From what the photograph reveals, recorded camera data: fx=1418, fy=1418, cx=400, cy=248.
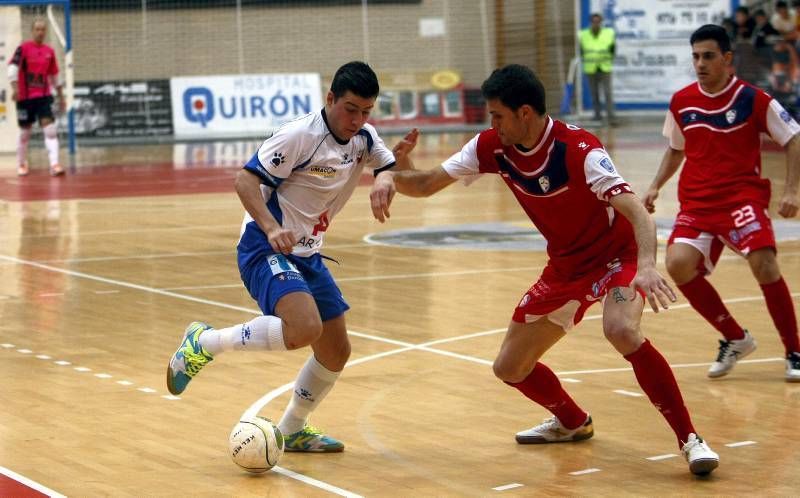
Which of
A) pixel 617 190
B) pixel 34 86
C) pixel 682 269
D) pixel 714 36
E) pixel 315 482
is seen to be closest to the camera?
pixel 315 482

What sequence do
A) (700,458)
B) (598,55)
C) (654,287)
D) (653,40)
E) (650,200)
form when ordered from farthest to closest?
(653,40) → (598,55) → (650,200) → (700,458) → (654,287)

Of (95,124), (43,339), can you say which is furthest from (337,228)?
(95,124)

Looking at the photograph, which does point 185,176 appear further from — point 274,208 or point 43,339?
point 274,208

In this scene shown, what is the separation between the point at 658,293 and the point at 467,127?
86.6 ft

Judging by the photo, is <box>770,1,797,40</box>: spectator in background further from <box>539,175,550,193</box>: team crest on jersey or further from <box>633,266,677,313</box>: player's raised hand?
<box>633,266,677,313</box>: player's raised hand

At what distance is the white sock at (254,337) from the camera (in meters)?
6.18

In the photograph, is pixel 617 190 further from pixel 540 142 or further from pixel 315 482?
pixel 315 482

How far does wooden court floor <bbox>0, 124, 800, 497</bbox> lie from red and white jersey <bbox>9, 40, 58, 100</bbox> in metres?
7.39

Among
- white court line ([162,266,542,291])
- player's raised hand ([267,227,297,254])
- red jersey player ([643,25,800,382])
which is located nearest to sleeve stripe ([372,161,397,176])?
player's raised hand ([267,227,297,254])

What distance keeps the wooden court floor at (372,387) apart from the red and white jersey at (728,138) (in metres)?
1.02

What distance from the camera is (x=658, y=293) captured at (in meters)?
5.69

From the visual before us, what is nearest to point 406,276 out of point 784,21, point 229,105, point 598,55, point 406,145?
point 406,145

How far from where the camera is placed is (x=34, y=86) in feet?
71.2

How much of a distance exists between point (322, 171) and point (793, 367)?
3.14 metres
